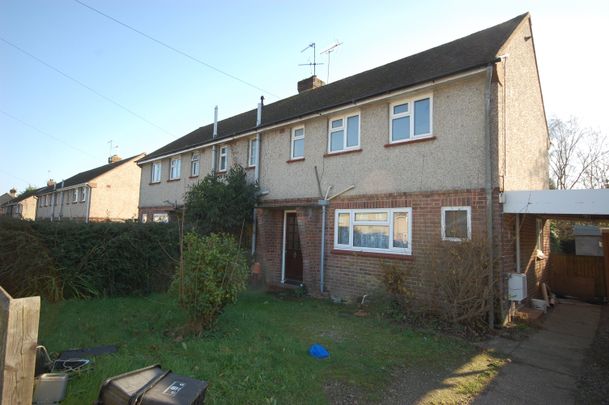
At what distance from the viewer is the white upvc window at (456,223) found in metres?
7.13

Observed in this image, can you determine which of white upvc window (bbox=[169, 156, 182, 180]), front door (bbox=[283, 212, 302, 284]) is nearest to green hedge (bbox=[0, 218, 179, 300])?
front door (bbox=[283, 212, 302, 284])

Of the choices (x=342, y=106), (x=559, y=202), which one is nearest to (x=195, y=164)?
(x=342, y=106)

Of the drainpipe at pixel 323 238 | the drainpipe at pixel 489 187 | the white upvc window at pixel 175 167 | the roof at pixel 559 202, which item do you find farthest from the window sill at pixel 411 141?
the white upvc window at pixel 175 167

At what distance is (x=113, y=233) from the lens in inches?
351

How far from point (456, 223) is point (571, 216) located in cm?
376

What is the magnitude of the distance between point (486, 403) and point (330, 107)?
772 cm

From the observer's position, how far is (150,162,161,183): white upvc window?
1859 centimetres

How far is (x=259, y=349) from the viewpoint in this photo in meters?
5.07

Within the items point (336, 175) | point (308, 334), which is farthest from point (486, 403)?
point (336, 175)

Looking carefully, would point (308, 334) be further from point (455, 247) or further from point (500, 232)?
point (500, 232)

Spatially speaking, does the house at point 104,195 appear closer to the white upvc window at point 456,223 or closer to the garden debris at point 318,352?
the white upvc window at point 456,223

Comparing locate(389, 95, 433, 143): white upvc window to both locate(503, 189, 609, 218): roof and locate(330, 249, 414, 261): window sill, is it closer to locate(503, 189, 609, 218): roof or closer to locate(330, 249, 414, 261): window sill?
locate(503, 189, 609, 218): roof

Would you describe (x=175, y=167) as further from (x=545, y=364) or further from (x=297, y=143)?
(x=545, y=364)

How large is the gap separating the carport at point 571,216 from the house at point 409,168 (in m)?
0.30
